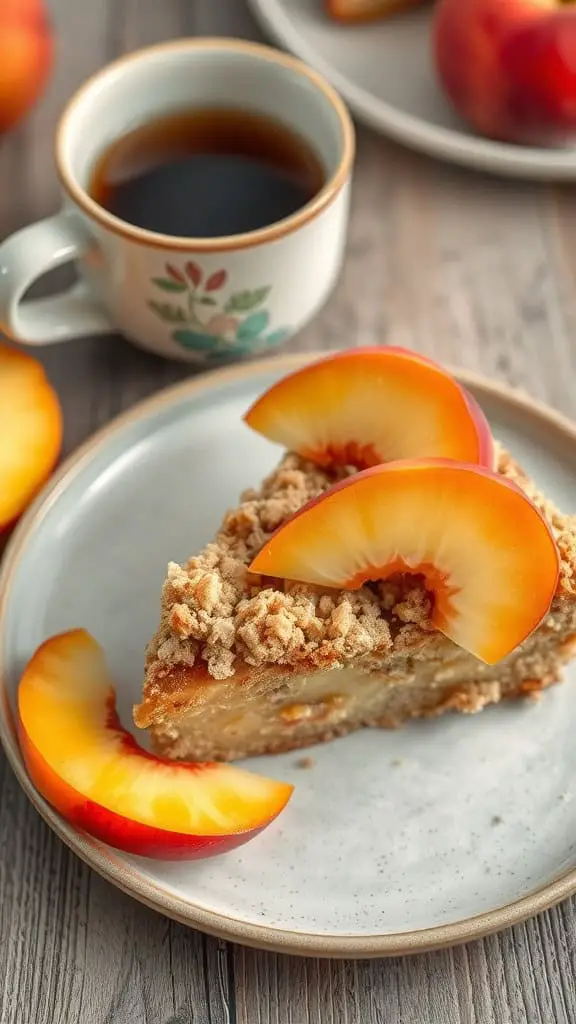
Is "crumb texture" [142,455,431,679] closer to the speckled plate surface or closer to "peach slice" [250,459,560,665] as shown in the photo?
"peach slice" [250,459,560,665]

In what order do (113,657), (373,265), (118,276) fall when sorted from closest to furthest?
1. (113,657)
2. (118,276)
3. (373,265)

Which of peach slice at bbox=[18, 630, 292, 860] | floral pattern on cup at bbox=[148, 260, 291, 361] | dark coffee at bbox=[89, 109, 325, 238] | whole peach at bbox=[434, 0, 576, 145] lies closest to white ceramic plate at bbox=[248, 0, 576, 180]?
whole peach at bbox=[434, 0, 576, 145]

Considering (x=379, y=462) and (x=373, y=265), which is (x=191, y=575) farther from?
(x=373, y=265)

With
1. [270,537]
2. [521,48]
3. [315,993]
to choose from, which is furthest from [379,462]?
[521,48]

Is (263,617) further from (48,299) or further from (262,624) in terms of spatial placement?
(48,299)

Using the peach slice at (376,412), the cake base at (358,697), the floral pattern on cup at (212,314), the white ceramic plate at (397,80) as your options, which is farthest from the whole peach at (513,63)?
the cake base at (358,697)

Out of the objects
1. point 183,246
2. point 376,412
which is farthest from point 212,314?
point 376,412

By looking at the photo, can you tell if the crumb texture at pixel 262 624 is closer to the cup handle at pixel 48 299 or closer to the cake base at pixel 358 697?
the cake base at pixel 358 697
